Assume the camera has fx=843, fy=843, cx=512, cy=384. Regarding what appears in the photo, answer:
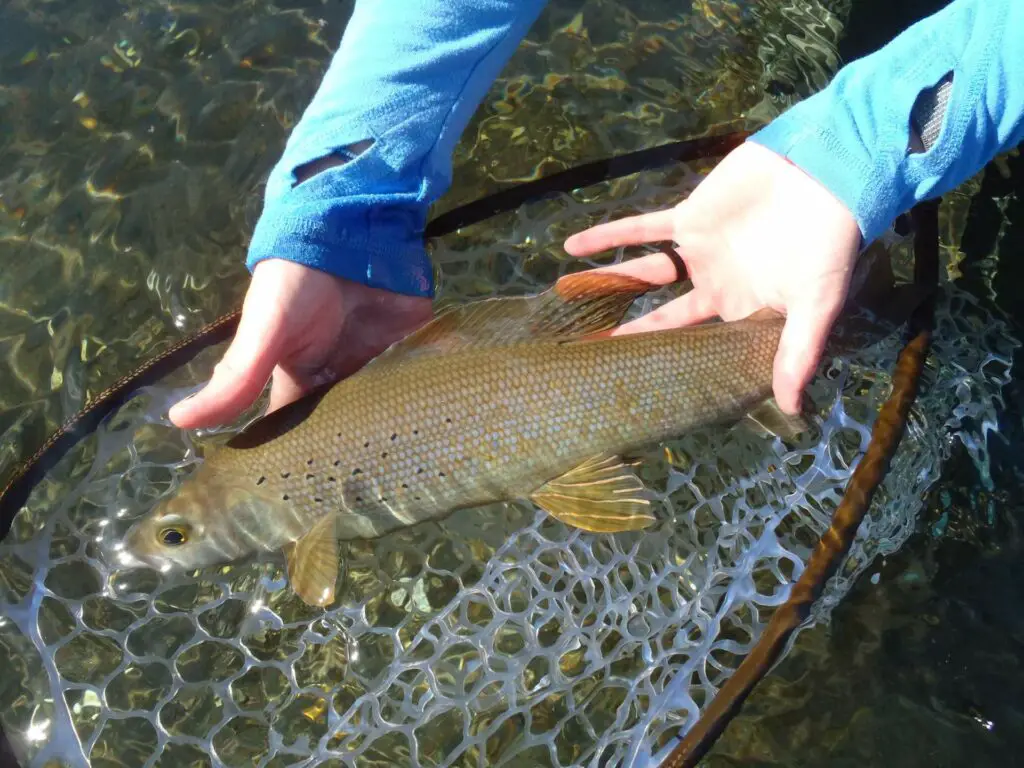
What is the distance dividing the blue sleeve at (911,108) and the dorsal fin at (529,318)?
2.65 ft

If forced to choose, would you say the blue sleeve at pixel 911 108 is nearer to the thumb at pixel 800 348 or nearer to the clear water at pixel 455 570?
the thumb at pixel 800 348

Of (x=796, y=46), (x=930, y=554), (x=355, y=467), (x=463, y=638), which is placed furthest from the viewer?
(x=796, y=46)

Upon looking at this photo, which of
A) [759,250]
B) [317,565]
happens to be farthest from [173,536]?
[759,250]

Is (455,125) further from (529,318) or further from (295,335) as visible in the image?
(295,335)

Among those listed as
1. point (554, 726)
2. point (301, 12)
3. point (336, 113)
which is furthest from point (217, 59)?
point (554, 726)

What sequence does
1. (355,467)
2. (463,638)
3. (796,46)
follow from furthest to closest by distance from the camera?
1. (796,46)
2. (463,638)
3. (355,467)

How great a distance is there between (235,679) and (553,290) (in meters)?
1.94

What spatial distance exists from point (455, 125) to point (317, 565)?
5.37 feet

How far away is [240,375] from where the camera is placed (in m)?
2.64

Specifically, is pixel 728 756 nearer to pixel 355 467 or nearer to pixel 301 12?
pixel 355 467

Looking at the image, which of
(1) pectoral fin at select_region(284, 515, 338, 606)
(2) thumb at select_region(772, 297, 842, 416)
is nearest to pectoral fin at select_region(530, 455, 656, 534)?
(2) thumb at select_region(772, 297, 842, 416)

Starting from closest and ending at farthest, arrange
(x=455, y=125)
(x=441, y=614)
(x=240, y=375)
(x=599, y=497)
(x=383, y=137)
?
(x=240, y=375), (x=599, y=497), (x=383, y=137), (x=455, y=125), (x=441, y=614)

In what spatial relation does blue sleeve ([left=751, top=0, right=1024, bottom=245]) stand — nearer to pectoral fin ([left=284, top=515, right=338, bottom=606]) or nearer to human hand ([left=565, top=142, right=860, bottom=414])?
human hand ([left=565, top=142, right=860, bottom=414])

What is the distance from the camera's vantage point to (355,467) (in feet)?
9.02
